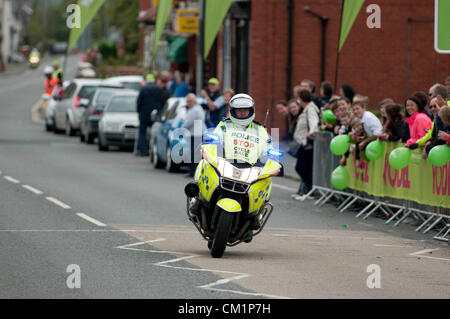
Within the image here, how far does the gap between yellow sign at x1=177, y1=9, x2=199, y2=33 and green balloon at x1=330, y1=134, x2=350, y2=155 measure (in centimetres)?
2188

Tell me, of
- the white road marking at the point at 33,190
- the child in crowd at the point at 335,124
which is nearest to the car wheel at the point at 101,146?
the white road marking at the point at 33,190

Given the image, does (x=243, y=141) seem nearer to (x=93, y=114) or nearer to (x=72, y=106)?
(x=93, y=114)

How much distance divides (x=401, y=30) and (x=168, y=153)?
1257 cm

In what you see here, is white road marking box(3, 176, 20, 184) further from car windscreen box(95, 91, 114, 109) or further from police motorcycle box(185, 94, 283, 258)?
car windscreen box(95, 91, 114, 109)

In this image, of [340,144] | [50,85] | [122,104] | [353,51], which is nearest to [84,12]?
[340,144]

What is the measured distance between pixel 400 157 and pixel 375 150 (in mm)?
1525

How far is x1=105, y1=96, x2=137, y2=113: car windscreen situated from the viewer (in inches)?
1231

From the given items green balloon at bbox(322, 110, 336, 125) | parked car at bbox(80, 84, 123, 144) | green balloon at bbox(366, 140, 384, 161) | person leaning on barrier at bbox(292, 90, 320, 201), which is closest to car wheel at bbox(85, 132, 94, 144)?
parked car at bbox(80, 84, 123, 144)

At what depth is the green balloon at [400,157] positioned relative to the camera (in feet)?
50.0

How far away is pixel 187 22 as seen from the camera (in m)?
39.5

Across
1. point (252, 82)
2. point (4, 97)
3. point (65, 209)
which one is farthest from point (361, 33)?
point (4, 97)

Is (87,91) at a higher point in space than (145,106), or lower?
lower

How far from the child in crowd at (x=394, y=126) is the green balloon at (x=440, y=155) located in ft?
6.05
